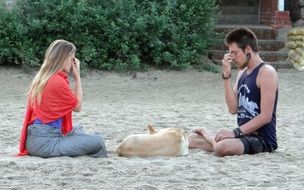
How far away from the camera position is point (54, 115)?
6445 mm

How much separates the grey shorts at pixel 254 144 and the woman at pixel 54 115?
1.36 m

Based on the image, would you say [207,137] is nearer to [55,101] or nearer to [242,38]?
[242,38]

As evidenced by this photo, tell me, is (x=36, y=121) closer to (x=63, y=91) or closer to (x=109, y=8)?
(x=63, y=91)

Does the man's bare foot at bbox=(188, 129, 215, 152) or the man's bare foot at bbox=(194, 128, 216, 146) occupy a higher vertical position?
the man's bare foot at bbox=(194, 128, 216, 146)

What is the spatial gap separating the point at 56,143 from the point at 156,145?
94cm

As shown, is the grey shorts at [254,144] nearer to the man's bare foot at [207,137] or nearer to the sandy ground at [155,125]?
the sandy ground at [155,125]

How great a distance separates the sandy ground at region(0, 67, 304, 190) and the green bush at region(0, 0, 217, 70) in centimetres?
41

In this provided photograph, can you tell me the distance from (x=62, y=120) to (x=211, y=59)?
10173mm

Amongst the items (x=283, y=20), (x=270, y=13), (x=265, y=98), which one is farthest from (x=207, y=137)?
(x=283, y=20)

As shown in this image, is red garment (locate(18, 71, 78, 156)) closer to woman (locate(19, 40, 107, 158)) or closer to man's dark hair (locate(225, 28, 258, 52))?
woman (locate(19, 40, 107, 158))

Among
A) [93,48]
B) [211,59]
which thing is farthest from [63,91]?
[211,59]

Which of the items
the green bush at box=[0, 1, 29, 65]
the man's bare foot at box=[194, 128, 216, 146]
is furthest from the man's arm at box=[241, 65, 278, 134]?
the green bush at box=[0, 1, 29, 65]

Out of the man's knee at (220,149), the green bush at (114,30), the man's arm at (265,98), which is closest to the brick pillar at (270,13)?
the green bush at (114,30)

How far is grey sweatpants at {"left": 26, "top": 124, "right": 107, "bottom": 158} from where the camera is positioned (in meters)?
6.45
